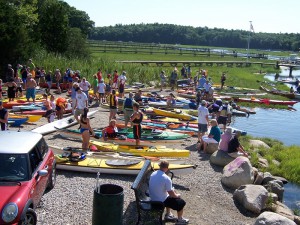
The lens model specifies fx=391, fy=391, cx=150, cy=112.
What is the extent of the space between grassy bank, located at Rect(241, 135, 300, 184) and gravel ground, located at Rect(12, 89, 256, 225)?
2965 mm

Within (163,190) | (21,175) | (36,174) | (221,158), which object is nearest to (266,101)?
(221,158)

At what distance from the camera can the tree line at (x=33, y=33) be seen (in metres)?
28.3

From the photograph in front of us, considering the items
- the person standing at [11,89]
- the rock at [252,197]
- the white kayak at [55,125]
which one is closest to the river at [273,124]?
the white kayak at [55,125]

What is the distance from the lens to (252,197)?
10.5m

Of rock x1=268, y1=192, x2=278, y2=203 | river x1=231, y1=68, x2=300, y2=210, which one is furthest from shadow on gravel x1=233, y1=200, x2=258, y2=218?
river x1=231, y1=68, x2=300, y2=210

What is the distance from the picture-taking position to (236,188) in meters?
11.7

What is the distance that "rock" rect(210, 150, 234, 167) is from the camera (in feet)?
44.0

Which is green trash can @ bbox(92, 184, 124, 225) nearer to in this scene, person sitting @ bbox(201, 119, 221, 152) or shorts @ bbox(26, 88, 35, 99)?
person sitting @ bbox(201, 119, 221, 152)

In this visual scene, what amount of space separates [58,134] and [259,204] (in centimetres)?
858

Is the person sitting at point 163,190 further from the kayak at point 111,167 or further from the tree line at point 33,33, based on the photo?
the tree line at point 33,33

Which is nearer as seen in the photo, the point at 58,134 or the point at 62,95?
the point at 58,134

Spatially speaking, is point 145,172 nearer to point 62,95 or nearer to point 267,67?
point 62,95

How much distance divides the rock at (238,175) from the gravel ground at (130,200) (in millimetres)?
270

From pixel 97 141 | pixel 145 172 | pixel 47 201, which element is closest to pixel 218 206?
pixel 145 172
